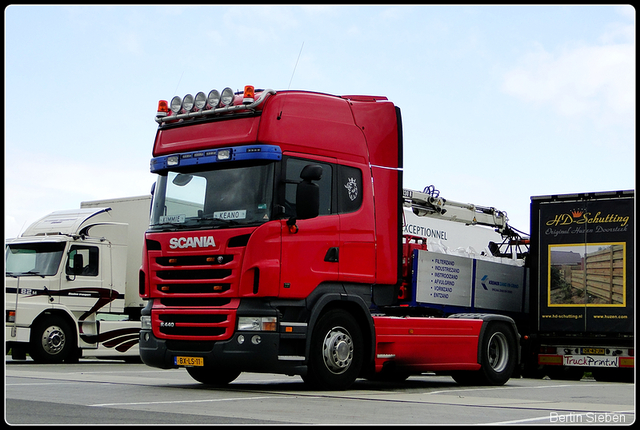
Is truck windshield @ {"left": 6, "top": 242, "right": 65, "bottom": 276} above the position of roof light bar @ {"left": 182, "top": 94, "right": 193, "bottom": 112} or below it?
below

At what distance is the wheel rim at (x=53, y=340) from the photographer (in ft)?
61.8

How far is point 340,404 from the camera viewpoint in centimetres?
972

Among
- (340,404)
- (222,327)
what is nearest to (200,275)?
(222,327)

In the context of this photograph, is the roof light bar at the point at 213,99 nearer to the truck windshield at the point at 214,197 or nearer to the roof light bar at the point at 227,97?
the roof light bar at the point at 227,97

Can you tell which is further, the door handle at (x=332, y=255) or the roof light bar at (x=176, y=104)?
the roof light bar at (x=176, y=104)

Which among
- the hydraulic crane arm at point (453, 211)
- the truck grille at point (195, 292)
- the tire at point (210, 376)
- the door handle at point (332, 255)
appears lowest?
the tire at point (210, 376)

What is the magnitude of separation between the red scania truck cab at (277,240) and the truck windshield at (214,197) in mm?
15

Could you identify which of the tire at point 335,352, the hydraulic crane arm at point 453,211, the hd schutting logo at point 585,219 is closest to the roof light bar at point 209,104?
the tire at point 335,352

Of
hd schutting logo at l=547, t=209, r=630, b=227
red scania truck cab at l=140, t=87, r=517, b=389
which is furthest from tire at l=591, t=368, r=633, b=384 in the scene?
red scania truck cab at l=140, t=87, r=517, b=389

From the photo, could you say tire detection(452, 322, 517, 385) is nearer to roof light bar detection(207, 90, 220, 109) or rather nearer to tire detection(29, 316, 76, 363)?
roof light bar detection(207, 90, 220, 109)

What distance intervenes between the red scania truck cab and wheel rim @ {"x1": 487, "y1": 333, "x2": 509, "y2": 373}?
1850 mm

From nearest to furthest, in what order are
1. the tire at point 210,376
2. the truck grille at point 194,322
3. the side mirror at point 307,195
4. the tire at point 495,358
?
the side mirror at point 307,195 → the truck grille at point 194,322 → the tire at point 210,376 → the tire at point 495,358

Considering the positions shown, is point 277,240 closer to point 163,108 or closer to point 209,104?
point 209,104

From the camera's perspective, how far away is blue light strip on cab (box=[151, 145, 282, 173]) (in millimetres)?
11109
